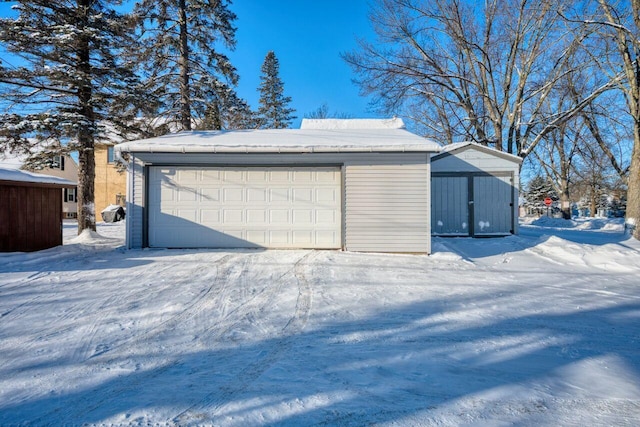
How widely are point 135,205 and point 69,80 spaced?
3866 millimetres

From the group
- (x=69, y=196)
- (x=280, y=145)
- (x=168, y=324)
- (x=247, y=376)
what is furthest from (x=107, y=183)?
(x=247, y=376)

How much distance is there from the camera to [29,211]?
25.0 feet

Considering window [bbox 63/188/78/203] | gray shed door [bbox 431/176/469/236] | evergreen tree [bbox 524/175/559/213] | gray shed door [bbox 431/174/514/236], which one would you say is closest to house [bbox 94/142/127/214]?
window [bbox 63/188/78/203]

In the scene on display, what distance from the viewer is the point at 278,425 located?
76.7 inches

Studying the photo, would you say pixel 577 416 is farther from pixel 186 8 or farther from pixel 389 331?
pixel 186 8

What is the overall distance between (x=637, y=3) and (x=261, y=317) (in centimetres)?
1333

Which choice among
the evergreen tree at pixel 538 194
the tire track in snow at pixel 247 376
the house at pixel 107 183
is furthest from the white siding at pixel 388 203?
the evergreen tree at pixel 538 194

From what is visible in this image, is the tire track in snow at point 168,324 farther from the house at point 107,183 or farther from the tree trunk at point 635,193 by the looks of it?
the house at point 107,183

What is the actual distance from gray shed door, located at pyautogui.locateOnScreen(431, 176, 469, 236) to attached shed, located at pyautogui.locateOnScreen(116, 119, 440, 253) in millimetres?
3442

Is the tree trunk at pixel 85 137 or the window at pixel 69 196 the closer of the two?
the tree trunk at pixel 85 137

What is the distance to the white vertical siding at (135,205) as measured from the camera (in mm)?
7816

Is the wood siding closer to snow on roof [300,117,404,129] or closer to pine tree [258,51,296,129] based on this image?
snow on roof [300,117,404,129]

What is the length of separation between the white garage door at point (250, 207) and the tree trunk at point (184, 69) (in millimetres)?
5685

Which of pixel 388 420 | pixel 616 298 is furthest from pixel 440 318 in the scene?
pixel 616 298
